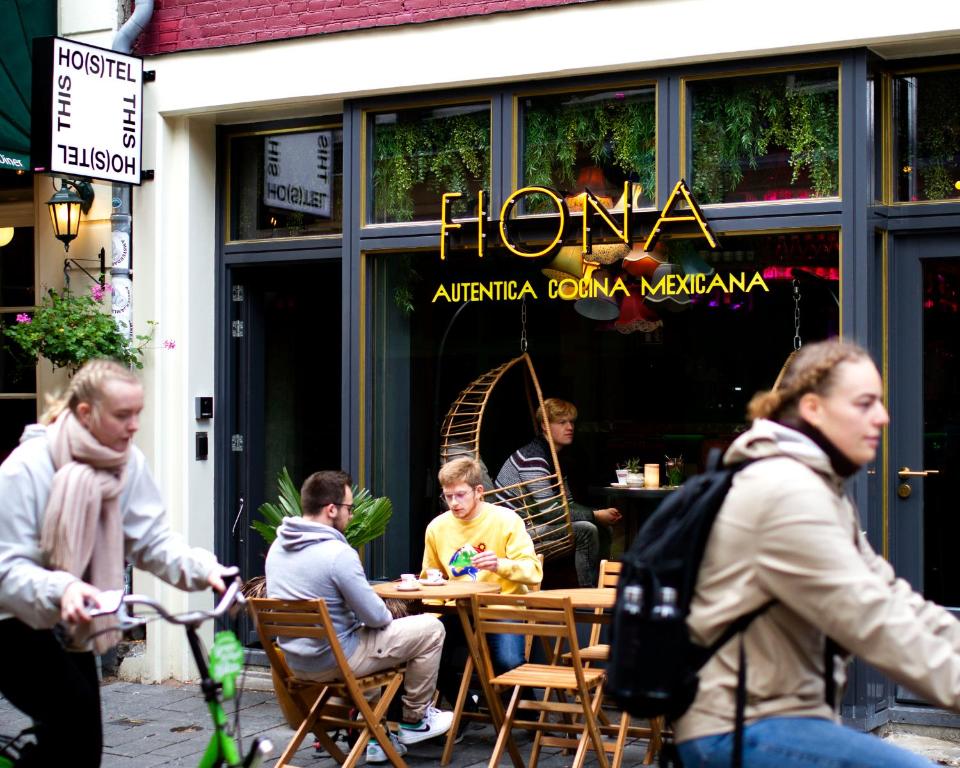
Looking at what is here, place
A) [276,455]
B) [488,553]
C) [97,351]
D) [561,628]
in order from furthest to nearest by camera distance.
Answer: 1. [276,455]
2. [97,351]
3. [488,553]
4. [561,628]

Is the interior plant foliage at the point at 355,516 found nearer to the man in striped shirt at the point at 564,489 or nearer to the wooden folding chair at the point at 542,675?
the man in striped shirt at the point at 564,489

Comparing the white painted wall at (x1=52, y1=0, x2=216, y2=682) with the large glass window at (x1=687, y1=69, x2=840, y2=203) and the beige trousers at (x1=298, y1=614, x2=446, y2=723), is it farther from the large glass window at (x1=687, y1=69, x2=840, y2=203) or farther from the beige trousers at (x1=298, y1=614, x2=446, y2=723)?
the large glass window at (x1=687, y1=69, x2=840, y2=203)

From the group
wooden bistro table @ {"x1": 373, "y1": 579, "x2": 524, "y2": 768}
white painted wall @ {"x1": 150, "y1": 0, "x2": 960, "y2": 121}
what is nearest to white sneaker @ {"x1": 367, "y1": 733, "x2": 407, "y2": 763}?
wooden bistro table @ {"x1": 373, "y1": 579, "x2": 524, "y2": 768}

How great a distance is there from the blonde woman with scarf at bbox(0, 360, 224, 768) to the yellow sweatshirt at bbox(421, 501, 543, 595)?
268cm

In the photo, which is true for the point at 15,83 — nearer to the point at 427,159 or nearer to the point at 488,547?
the point at 427,159

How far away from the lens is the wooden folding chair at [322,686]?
238 inches

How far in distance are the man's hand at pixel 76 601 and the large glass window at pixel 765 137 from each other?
429 centimetres

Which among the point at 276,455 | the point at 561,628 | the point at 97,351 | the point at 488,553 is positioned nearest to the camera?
the point at 561,628

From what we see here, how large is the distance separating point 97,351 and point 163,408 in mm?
583

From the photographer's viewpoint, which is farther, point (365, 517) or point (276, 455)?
point (276, 455)

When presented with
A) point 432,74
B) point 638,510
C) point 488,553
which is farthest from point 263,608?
point 432,74

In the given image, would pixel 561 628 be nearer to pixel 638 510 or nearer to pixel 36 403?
pixel 638 510

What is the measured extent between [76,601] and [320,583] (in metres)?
2.29

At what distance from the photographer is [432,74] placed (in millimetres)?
7898
